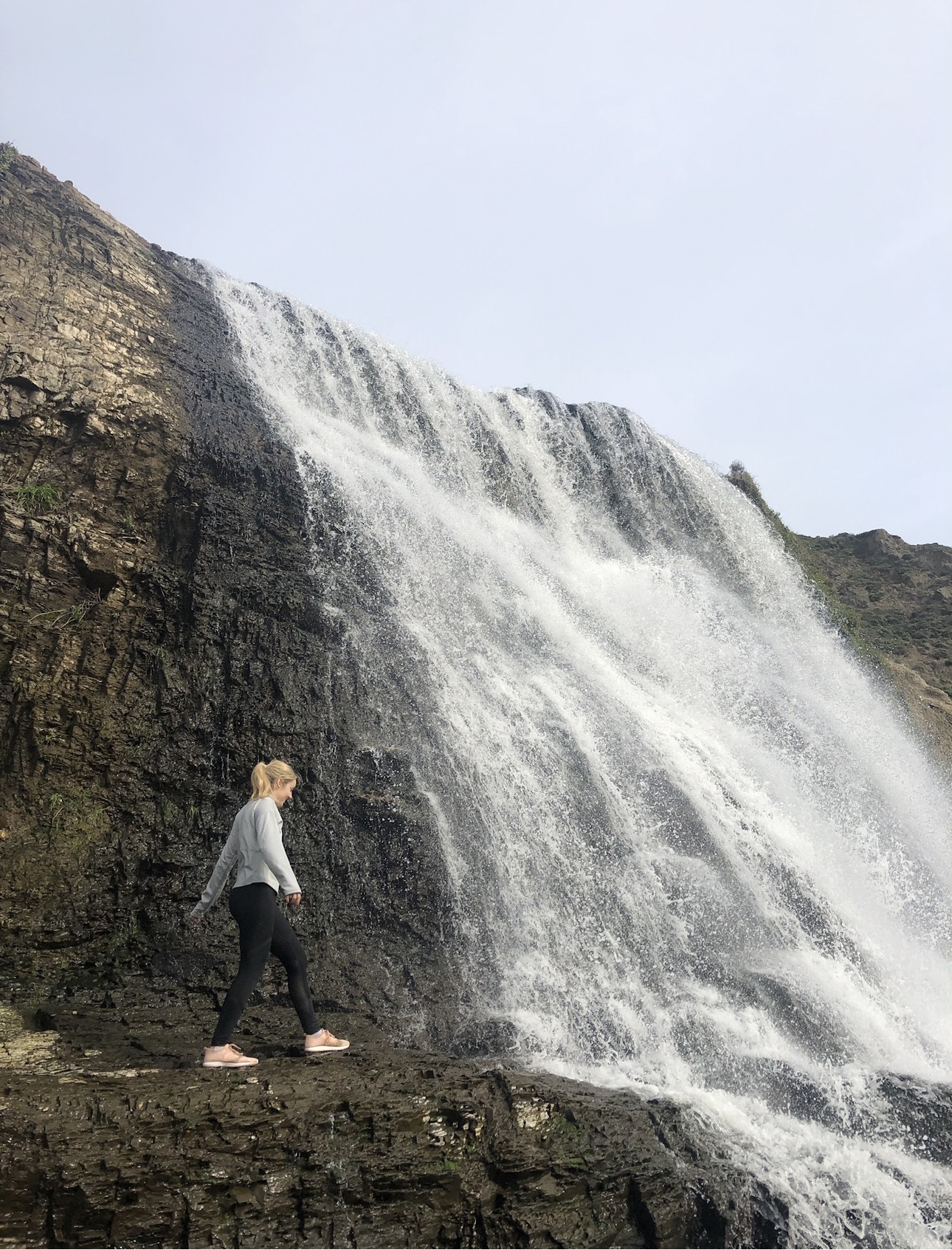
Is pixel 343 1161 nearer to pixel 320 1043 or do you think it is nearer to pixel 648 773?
pixel 320 1043

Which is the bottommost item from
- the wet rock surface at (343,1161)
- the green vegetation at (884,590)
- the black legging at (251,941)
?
the wet rock surface at (343,1161)

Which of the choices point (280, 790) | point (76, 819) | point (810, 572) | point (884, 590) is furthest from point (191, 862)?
point (884, 590)

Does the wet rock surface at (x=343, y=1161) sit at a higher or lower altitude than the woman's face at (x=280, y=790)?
lower

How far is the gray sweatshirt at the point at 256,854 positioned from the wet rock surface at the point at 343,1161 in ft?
3.05

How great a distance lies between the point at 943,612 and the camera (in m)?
22.1

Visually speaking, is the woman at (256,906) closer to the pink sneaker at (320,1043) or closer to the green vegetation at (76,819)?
the pink sneaker at (320,1043)

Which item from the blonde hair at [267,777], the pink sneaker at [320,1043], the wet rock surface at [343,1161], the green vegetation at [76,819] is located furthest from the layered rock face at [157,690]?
the blonde hair at [267,777]

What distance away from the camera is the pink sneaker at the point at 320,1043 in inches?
186

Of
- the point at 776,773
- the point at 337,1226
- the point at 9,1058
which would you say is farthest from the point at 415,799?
the point at 776,773

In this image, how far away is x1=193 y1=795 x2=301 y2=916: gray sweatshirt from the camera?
4.40 metres

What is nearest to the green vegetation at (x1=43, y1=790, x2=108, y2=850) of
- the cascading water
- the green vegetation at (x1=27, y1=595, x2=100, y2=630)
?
the green vegetation at (x1=27, y1=595, x2=100, y2=630)

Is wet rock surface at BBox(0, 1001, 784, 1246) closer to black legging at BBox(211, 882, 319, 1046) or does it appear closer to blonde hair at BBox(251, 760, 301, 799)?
black legging at BBox(211, 882, 319, 1046)

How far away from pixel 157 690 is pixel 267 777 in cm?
391

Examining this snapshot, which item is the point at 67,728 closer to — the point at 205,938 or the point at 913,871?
the point at 205,938
